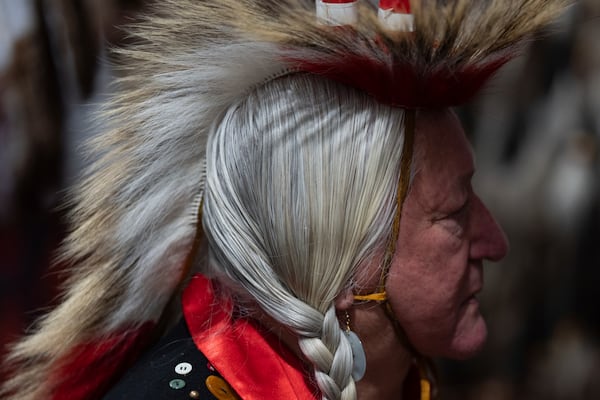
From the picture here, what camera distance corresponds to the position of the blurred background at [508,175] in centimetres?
292

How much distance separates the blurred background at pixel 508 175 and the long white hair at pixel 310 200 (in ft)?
4.49

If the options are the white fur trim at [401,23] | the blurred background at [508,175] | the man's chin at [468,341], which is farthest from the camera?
the blurred background at [508,175]

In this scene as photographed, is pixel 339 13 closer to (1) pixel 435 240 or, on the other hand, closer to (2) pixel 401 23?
(2) pixel 401 23

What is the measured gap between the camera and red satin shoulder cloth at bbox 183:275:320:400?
1.55 meters

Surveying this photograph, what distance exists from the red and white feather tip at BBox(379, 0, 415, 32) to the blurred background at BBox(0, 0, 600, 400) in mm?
1403

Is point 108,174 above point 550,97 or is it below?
above

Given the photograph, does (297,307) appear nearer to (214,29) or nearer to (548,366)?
(214,29)

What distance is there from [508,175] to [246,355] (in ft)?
6.06

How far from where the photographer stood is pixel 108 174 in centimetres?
166

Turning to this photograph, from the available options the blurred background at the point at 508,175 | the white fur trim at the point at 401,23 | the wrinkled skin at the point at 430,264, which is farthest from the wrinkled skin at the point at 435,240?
the blurred background at the point at 508,175

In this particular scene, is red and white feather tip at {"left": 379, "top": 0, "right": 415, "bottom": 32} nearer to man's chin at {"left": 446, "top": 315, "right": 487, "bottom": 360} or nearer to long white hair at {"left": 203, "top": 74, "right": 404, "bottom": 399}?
long white hair at {"left": 203, "top": 74, "right": 404, "bottom": 399}

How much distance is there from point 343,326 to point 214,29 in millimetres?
600

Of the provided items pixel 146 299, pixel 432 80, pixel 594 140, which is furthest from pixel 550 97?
pixel 146 299

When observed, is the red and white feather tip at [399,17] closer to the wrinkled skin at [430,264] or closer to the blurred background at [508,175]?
the wrinkled skin at [430,264]
